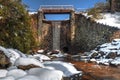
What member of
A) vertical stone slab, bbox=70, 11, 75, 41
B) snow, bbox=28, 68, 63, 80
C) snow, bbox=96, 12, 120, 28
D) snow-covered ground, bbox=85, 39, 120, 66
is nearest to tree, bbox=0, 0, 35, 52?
snow, bbox=28, 68, 63, 80

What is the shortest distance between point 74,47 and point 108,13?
5.63 metres

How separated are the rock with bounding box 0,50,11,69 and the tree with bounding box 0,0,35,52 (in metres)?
2.87

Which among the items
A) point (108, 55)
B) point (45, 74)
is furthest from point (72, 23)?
point (45, 74)

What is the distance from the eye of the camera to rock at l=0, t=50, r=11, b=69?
919cm

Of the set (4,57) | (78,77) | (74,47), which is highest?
(4,57)

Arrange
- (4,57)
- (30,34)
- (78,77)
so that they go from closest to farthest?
(4,57), (78,77), (30,34)

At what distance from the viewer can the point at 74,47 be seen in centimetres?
3909

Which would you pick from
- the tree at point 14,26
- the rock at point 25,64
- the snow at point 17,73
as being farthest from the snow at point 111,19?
the snow at point 17,73

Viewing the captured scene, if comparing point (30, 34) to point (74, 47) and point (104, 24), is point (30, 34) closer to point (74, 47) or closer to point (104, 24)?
point (104, 24)

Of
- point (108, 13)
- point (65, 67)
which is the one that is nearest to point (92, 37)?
point (108, 13)

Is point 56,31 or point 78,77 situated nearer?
point 78,77

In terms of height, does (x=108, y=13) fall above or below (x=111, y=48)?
above

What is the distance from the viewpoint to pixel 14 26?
40.8ft

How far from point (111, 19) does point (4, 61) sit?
28540 millimetres
